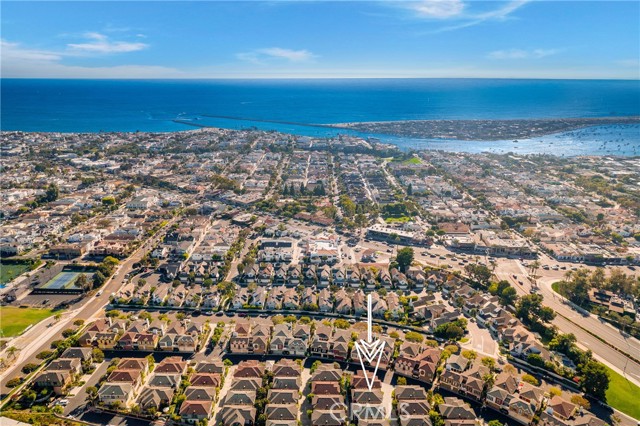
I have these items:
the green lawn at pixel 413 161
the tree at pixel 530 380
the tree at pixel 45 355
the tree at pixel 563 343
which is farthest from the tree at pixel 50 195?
the tree at pixel 563 343

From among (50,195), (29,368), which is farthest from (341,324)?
(50,195)

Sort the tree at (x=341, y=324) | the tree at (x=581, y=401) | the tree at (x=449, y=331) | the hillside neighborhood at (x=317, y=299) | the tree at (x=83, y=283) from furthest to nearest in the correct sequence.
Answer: the tree at (x=83, y=283)
the tree at (x=341, y=324)
the tree at (x=449, y=331)
the tree at (x=581, y=401)
the hillside neighborhood at (x=317, y=299)

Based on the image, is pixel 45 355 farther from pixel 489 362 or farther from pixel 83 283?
pixel 489 362

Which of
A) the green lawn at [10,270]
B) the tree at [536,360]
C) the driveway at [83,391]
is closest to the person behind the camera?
the driveway at [83,391]

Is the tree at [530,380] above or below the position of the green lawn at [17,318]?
below

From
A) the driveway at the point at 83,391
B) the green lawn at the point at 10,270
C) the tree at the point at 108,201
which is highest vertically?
the tree at the point at 108,201

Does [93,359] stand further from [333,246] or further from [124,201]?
[124,201]

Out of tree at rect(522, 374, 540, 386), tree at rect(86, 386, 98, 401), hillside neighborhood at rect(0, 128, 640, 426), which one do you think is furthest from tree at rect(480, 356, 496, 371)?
tree at rect(86, 386, 98, 401)

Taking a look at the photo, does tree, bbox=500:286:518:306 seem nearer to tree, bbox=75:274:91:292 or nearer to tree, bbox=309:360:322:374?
tree, bbox=309:360:322:374

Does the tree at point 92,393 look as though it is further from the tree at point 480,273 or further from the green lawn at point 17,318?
the tree at point 480,273
